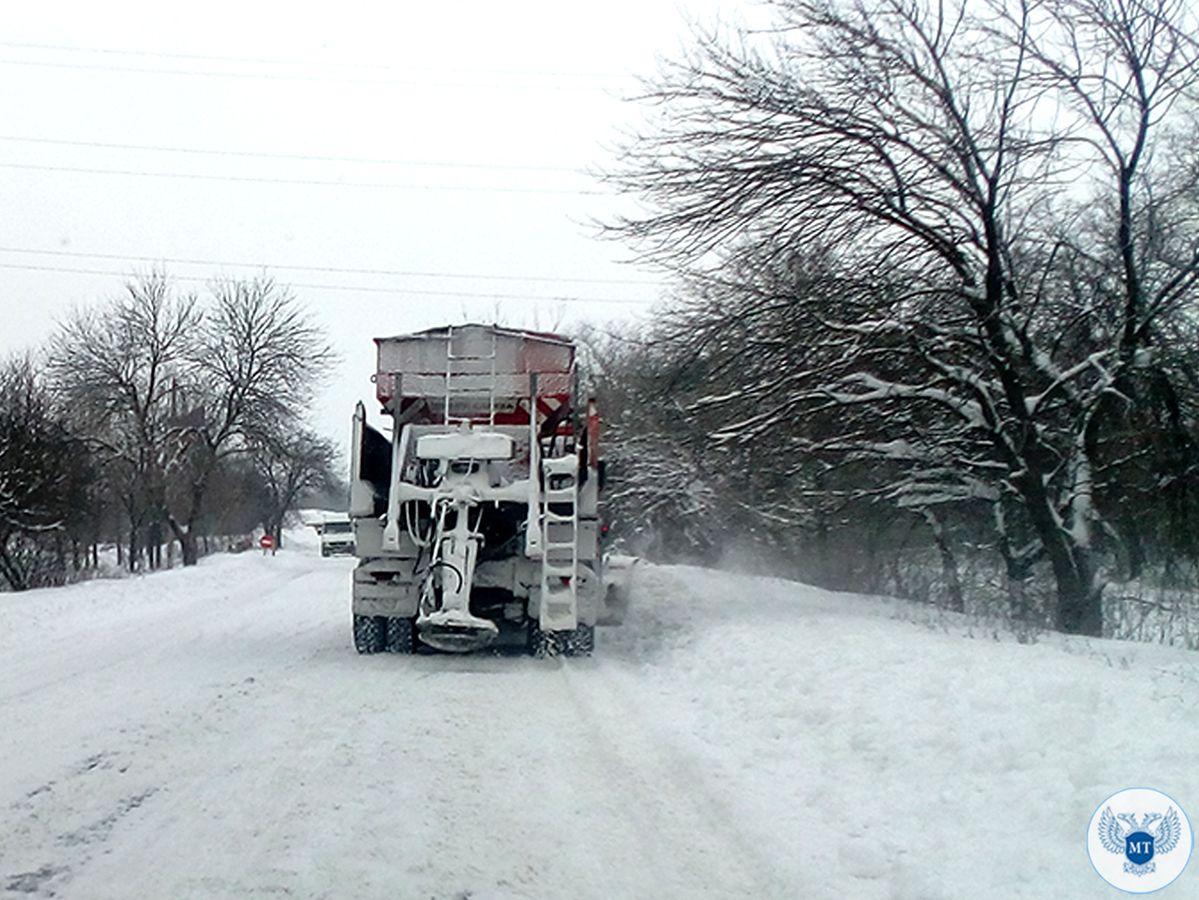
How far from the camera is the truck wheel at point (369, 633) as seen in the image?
14102mm

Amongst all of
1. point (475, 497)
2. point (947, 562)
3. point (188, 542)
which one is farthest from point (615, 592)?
point (188, 542)

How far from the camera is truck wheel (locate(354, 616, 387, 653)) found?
14.1m

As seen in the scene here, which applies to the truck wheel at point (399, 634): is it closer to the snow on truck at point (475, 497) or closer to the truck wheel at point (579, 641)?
the snow on truck at point (475, 497)

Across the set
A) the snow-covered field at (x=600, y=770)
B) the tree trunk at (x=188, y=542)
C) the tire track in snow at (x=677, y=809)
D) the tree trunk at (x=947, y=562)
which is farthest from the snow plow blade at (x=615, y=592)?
the tree trunk at (x=188, y=542)

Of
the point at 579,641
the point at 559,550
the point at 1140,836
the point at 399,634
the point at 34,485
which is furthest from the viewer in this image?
the point at 34,485

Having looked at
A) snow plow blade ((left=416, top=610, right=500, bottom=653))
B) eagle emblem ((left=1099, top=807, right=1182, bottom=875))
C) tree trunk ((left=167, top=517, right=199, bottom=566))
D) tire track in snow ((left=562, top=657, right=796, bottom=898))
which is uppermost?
tree trunk ((left=167, top=517, right=199, bottom=566))

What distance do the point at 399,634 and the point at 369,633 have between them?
1.13ft

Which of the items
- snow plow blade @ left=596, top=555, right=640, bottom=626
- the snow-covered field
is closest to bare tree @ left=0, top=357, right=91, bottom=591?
snow plow blade @ left=596, top=555, right=640, bottom=626

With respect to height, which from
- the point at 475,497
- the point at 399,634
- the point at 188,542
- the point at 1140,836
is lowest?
the point at 1140,836

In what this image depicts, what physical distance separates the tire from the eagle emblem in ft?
28.0

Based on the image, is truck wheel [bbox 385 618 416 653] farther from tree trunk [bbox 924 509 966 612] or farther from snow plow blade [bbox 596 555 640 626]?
tree trunk [bbox 924 509 966 612]

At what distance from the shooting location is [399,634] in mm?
14250

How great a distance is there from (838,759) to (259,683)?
5812 mm

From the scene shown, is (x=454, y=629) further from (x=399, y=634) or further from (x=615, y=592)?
(x=615, y=592)
